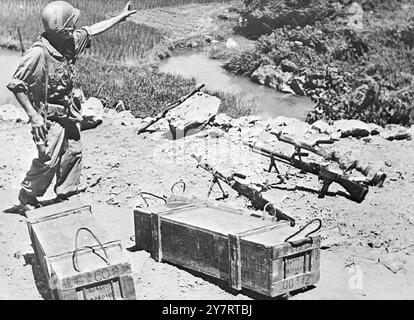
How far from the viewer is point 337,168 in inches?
361

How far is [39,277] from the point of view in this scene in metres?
6.50

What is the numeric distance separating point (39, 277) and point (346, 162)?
4437 mm

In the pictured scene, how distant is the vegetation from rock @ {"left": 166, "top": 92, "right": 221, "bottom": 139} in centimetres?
210

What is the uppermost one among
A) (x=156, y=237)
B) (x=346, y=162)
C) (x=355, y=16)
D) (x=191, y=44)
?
(x=355, y=16)

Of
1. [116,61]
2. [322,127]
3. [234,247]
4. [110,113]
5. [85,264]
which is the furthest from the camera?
[116,61]

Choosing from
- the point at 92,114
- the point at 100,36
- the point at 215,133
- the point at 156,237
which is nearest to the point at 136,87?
the point at 92,114

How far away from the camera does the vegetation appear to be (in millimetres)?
11680

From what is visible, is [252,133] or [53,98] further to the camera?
[252,133]

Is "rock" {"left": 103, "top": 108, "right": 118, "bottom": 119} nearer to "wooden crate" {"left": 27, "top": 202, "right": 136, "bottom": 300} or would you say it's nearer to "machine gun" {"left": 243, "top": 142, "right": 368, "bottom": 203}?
"machine gun" {"left": 243, "top": 142, "right": 368, "bottom": 203}

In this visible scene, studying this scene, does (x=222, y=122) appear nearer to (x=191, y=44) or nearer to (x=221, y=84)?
(x=221, y=84)

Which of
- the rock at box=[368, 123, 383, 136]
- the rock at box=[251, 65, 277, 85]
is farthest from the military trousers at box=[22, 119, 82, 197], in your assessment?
the rock at box=[251, 65, 277, 85]

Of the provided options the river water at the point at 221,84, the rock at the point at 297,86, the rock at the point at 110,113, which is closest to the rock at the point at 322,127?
the river water at the point at 221,84

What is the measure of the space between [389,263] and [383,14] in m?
11.0
